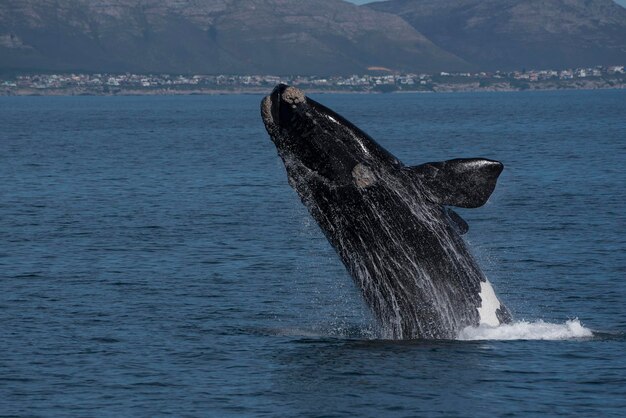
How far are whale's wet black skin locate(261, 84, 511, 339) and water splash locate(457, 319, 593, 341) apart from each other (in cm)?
67

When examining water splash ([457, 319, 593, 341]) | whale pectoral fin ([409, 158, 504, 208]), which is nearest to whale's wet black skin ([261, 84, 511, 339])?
whale pectoral fin ([409, 158, 504, 208])

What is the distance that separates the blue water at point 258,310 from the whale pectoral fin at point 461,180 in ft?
10.4

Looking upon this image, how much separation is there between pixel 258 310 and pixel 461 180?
9.87 m

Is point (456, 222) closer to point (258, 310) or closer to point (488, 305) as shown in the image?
point (488, 305)

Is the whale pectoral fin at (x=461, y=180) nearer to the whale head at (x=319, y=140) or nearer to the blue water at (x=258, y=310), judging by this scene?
the whale head at (x=319, y=140)

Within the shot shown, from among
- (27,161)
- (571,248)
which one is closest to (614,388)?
(571,248)

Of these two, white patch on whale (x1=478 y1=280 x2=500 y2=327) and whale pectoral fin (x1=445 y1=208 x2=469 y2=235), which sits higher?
whale pectoral fin (x1=445 y1=208 x2=469 y2=235)

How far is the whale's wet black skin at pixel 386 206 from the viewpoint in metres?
18.0

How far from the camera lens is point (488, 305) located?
64.4 ft

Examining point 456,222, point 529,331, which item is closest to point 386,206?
point 456,222

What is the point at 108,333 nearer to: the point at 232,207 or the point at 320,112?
the point at 320,112

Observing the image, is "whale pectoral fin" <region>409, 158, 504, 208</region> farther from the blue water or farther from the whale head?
the blue water

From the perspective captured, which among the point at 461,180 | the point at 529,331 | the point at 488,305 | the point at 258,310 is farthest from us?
the point at 258,310

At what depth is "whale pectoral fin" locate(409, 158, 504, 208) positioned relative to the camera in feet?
57.4
